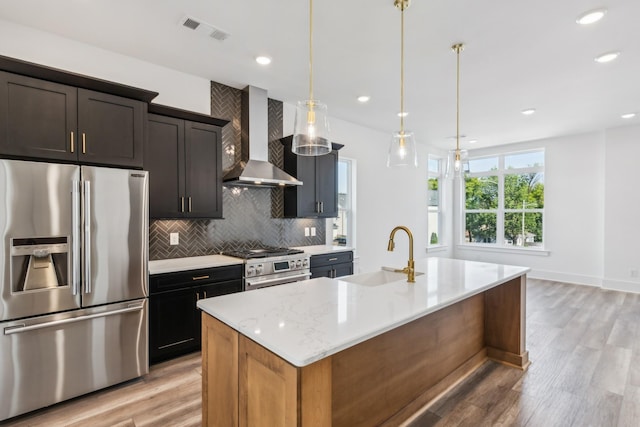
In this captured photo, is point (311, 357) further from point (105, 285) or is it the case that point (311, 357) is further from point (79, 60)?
point (79, 60)

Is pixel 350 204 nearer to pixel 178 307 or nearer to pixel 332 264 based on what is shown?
pixel 332 264

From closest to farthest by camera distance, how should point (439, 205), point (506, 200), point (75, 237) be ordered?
point (75, 237) → point (506, 200) → point (439, 205)

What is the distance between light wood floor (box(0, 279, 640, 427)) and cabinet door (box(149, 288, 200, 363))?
140 mm

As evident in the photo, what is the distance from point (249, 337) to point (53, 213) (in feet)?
6.14

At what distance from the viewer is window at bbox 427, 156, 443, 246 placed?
295 inches

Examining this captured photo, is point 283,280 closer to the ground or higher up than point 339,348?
closer to the ground

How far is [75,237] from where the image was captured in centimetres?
229

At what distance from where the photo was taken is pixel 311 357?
1.10m

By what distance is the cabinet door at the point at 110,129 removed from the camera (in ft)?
7.92

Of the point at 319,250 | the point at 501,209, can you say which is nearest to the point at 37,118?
the point at 319,250

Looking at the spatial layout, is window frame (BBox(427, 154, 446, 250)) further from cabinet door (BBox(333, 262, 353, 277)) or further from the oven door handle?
the oven door handle

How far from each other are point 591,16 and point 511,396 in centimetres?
295

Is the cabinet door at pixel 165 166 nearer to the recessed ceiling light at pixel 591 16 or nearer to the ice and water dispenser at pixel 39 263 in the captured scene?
the ice and water dispenser at pixel 39 263

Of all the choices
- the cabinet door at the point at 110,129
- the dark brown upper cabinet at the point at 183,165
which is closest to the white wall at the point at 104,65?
the dark brown upper cabinet at the point at 183,165
